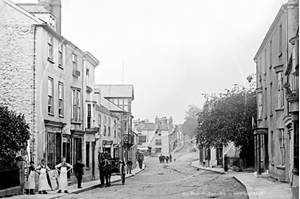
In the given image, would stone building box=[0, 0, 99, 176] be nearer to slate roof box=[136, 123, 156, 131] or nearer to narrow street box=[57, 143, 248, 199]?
narrow street box=[57, 143, 248, 199]

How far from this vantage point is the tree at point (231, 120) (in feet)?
139

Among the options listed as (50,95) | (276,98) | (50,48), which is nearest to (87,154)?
(50,95)

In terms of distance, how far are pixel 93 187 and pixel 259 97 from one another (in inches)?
537

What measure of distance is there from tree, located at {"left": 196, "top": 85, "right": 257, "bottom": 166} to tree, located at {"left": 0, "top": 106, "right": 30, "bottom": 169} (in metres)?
24.2

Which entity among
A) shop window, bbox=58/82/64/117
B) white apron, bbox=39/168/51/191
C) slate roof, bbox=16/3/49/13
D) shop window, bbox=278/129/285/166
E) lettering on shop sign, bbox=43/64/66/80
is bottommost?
white apron, bbox=39/168/51/191

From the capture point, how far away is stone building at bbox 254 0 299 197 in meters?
22.4

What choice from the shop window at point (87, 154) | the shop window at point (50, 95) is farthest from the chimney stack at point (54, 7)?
the shop window at point (87, 154)

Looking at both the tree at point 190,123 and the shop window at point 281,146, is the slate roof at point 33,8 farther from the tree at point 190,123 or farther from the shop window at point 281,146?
the tree at point 190,123

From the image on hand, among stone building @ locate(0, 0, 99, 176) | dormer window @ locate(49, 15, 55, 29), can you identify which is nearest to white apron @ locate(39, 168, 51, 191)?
stone building @ locate(0, 0, 99, 176)

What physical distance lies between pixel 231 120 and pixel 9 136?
84.0ft

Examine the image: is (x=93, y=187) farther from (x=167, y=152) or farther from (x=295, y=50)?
(x=167, y=152)

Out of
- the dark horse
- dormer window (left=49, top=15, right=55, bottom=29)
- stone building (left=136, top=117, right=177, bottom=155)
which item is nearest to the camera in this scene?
the dark horse

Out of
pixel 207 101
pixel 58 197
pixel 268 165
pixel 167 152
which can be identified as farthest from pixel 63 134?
pixel 167 152

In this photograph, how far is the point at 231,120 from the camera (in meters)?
42.4
